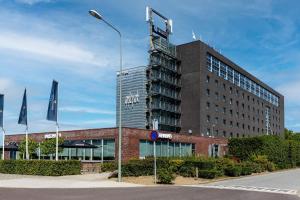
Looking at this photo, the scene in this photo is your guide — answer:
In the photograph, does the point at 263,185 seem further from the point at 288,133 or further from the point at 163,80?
the point at 288,133

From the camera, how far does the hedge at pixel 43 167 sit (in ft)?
106

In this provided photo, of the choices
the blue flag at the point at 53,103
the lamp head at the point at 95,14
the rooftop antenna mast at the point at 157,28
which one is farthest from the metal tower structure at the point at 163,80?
the lamp head at the point at 95,14

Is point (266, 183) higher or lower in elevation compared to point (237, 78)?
lower

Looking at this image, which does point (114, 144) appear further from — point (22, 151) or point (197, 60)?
point (197, 60)

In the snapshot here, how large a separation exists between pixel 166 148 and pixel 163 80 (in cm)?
2239

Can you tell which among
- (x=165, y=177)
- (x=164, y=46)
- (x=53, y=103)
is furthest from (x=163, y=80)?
(x=165, y=177)

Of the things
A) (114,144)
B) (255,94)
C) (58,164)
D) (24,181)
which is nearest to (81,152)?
(114,144)

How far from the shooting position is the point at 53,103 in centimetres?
3544

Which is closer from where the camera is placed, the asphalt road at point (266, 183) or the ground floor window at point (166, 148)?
the asphalt road at point (266, 183)

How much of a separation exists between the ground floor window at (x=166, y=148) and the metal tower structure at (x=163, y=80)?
14.6 meters

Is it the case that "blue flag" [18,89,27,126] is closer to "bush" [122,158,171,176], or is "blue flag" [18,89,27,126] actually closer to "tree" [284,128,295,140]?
"bush" [122,158,171,176]

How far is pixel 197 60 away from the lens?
246ft

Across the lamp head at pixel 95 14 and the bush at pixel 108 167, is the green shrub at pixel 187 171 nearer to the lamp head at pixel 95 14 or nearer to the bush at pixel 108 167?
the bush at pixel 108 167

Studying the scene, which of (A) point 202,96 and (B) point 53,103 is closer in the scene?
(B) point 53,103
